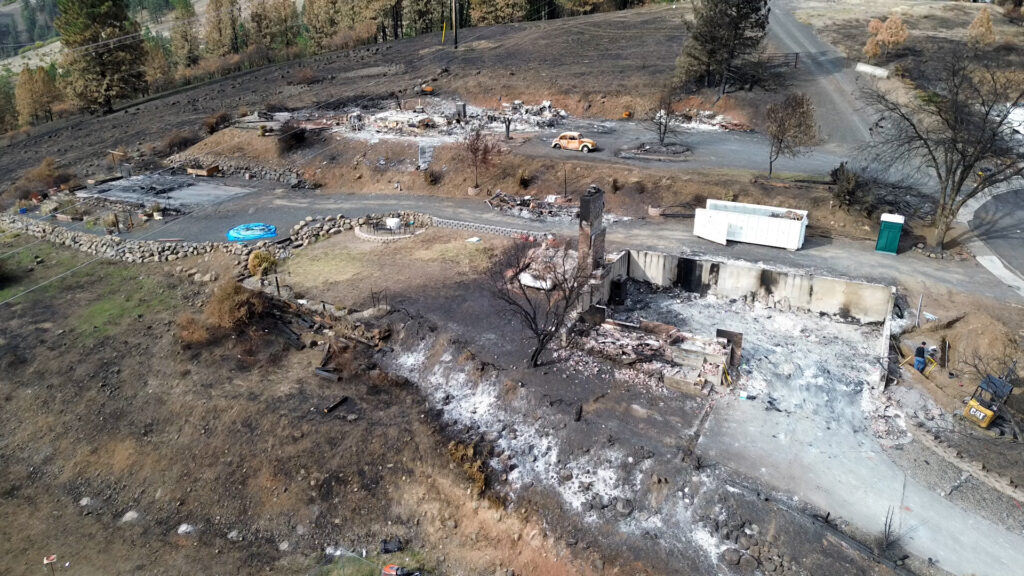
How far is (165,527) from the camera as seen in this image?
15.8 meters

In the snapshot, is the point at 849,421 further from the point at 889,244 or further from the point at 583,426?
the point at 889,244

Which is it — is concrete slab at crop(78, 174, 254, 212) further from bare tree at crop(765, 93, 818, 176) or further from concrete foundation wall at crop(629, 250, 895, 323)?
bare tree at crop(765, 93, 818, 176)

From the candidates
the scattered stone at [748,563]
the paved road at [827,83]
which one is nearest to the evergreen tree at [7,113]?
the paved road at [827,83]

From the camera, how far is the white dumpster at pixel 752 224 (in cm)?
2491

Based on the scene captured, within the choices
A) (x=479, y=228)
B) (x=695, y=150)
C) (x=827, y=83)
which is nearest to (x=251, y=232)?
(x=479, y=228)

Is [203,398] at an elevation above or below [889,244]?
below

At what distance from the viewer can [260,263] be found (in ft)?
85.1

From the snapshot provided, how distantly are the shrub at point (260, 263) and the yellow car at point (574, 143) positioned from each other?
709 inches

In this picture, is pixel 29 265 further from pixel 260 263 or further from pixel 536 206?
pixel 536 206

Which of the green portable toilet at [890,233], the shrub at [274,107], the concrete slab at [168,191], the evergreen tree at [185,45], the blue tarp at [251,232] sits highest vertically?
the evergreen tree at [185,45]

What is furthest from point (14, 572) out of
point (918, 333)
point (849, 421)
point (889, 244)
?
point (889, 244)

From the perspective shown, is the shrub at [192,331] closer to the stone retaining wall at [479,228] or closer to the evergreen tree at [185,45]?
the stone retaining wall at [479,228]

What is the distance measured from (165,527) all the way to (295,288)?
11.1 metres

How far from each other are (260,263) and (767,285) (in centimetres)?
2074
